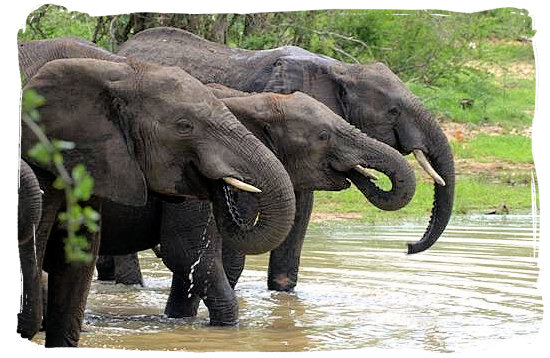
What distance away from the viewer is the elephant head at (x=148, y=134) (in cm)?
451

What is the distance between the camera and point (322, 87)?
24.6ft

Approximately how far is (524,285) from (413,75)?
3.68m

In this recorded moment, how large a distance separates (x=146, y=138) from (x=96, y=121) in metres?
0.16

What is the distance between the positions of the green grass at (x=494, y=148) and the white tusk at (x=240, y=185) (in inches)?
324

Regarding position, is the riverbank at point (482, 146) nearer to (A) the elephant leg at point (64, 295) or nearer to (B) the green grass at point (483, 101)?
(B) the green grass at point (483, 101)

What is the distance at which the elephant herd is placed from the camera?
451 cm

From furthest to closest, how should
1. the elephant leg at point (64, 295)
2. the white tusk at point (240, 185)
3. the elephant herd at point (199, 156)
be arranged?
1. the elephant leg at point (64, 295)
2. the elephant herd at point (199, 156)
3. the white tusk at point (240, 185)

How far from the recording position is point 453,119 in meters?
12.9

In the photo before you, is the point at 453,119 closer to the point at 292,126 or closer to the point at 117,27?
the point at 117,27

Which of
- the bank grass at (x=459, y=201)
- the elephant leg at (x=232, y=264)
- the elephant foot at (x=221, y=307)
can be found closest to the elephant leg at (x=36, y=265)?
the elephant foot at (x=221, y=307)

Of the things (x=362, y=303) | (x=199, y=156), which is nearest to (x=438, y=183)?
(x=362, y=303)

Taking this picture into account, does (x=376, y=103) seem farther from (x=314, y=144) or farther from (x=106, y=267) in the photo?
(x=106, y=267)

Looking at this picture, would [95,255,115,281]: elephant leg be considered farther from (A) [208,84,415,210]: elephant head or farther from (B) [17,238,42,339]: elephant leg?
(B) [17,238,42,339]: elephant leg

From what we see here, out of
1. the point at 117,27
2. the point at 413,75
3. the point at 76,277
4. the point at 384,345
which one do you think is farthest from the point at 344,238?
the point at 76,277
